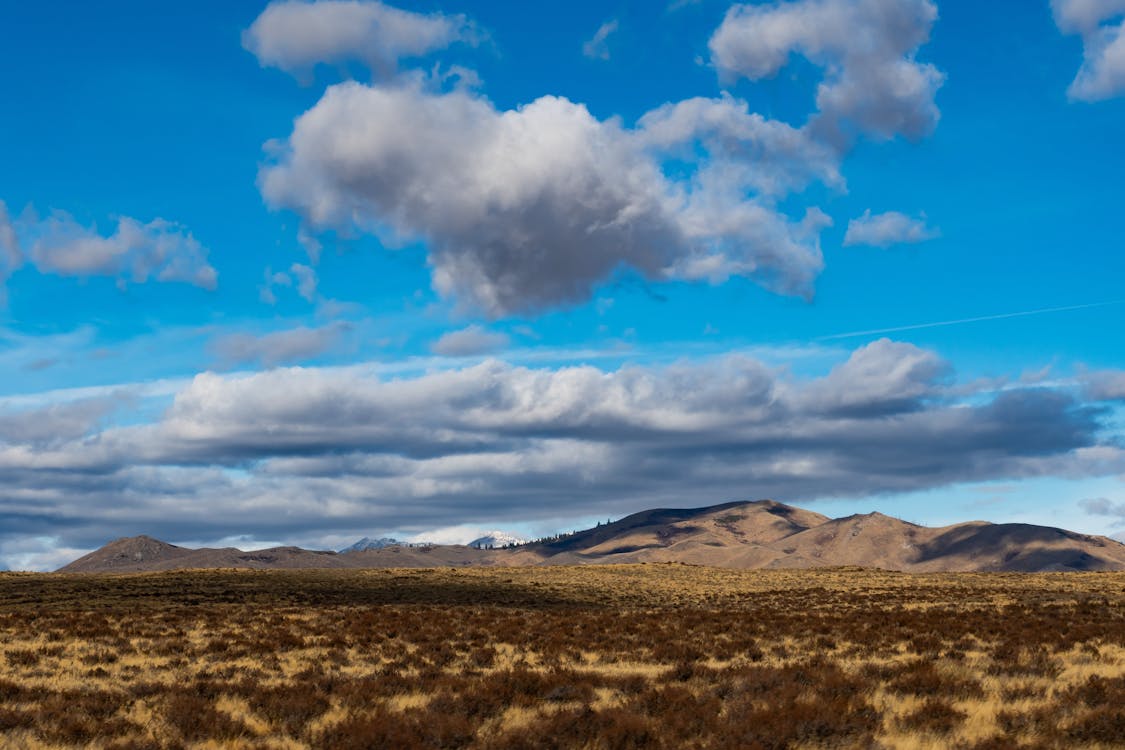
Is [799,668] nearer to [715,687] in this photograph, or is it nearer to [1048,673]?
[715,687]

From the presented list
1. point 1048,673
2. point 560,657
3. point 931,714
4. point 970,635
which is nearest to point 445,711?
point 931,714

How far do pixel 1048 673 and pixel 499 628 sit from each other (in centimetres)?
1944

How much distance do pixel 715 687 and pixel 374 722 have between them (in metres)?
6.97

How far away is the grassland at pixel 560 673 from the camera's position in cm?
1412

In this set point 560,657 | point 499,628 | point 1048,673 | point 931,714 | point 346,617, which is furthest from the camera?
point 346,617

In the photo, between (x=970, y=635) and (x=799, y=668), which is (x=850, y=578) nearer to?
(x=970, y=635)

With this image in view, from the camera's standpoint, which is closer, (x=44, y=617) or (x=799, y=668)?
(x=799, y=668)

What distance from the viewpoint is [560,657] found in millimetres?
26250

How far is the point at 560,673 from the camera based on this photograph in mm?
21281

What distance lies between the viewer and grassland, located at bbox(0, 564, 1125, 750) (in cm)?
1412

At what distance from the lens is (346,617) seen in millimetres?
39562

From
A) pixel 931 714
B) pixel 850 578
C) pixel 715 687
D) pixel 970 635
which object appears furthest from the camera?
pixel 850 578

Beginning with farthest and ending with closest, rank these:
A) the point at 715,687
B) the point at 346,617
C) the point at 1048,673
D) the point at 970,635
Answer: the point at 346,617 → the point at 970,635 → the point at 1048,673 → the point at 715,687

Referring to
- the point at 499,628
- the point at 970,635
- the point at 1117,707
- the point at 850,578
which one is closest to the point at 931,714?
the point at 1117,707
